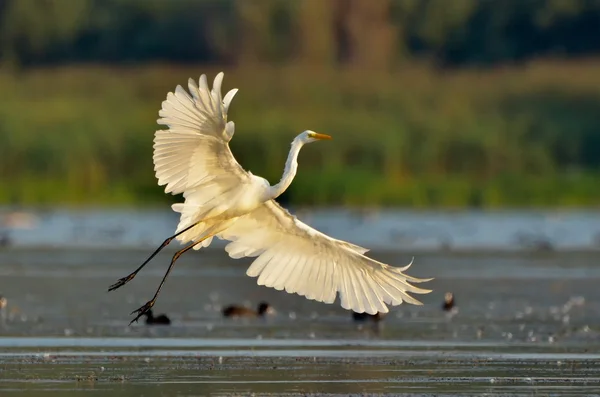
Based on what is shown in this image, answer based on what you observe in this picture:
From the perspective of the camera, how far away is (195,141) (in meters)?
12.0

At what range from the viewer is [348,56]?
143ft

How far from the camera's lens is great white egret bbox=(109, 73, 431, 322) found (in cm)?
1181

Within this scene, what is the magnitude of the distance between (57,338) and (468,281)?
26.1 ft

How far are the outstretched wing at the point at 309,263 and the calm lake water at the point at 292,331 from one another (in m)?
0.61

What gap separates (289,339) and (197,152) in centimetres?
287

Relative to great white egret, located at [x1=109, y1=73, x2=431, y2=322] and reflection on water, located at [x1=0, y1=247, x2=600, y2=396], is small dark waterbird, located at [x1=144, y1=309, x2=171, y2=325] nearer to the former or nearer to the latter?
A: reflection on water, located at [x1=0, y1=247, x2=600, y2=396]

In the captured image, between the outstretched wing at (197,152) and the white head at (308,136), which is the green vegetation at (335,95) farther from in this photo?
the white head at (308,136)

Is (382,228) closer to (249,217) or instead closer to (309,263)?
(249,217)

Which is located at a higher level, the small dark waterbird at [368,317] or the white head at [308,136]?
the white head at [308,136]

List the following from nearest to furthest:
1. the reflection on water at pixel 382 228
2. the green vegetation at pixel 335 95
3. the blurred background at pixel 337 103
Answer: the reflection on water at pixel 382 228
the blurred background at pixel 337 103
the green vegetation at pixel 335 95

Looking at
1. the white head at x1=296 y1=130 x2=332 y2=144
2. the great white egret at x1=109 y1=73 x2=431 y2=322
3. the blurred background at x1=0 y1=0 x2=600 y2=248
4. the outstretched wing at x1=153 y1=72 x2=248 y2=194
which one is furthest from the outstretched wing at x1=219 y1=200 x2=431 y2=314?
the blurred background at x1=0 y1=0 x2=600 y2=248

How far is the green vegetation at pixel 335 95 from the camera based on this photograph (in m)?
34.8

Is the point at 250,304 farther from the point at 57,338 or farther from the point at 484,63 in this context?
the point at 484,63

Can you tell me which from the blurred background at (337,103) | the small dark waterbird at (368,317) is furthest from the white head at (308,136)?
the blurred background at (337,103)
